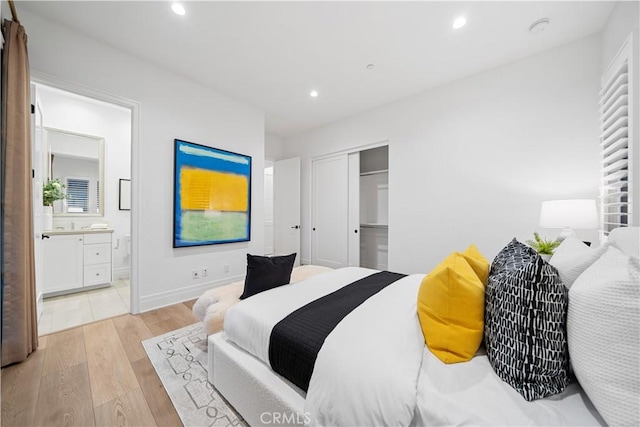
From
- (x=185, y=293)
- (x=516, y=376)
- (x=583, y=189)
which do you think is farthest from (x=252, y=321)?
(x=583, y=189)

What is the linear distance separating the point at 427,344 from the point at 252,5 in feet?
8.36

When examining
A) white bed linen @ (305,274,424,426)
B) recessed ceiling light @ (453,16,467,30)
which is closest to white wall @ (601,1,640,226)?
recessed ceiling light @ (453,16,467,30)

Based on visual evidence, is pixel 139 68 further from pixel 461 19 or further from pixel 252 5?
pixel 461 19

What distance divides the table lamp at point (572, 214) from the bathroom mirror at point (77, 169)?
5.49 m

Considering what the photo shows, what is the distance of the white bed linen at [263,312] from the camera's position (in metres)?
1.23

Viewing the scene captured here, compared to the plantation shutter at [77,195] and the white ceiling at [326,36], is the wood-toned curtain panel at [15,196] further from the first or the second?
the plantation shutter at [77,195]

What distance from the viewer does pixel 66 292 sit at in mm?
3088

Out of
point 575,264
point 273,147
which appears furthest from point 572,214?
point 273,147

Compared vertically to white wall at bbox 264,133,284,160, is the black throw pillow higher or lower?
lower

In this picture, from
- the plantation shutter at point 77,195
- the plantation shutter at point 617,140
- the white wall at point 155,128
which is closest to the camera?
the plantation shutter at point 617,140

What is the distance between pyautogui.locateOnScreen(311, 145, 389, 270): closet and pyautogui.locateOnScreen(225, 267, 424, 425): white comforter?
273 centimetres

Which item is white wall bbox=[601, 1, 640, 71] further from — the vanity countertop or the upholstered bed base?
the vanity countertop

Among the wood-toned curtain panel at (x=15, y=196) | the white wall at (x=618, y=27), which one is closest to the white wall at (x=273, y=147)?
the wood-toned curtain panel at (x=15, y=196)

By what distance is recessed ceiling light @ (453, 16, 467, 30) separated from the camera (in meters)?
1.99
